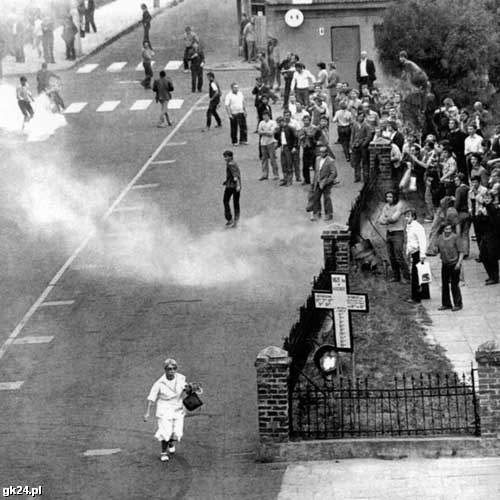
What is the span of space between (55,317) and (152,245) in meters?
4.60

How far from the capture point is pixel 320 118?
33062 millimetres

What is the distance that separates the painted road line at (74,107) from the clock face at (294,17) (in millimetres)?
7217

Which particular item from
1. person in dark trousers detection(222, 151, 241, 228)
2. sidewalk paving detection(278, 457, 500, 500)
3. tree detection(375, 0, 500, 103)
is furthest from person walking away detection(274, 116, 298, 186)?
sidewalk paving detection(278, 457, 500, 500)

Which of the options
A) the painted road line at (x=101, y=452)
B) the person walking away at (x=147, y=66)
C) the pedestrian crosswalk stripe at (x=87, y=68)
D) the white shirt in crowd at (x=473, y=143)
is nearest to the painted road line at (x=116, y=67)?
the pedestrian crosswalk stripe at (x=87, y=68)

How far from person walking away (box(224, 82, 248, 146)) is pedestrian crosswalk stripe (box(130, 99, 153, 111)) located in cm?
797

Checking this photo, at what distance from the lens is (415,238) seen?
995 inches

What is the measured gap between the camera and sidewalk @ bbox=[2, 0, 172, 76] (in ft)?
181

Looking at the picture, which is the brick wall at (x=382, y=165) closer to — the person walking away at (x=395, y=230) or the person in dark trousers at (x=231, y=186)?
the person in dark trousers at (x=231, y=186)

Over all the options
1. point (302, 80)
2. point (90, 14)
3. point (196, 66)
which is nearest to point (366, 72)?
point (302, 80)

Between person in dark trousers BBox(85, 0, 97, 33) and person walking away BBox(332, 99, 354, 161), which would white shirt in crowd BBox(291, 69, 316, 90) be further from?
person in dark trousers BBox(85, 0, 97, 33)

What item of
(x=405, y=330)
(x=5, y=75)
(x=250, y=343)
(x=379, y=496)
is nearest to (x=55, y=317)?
(x=250, y=343)

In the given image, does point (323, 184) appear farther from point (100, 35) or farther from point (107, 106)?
point (100, 35)

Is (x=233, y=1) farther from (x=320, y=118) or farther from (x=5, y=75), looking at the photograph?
(x=320, y=118)

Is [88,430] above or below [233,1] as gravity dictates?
above
